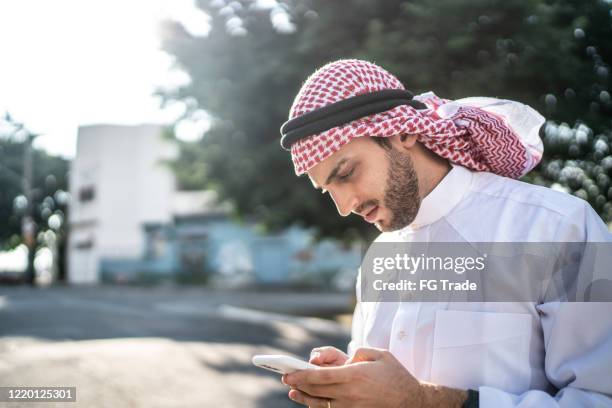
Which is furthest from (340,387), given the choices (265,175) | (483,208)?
(265,175)

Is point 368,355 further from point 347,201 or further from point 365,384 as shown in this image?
point 347,201

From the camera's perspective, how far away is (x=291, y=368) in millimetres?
1585

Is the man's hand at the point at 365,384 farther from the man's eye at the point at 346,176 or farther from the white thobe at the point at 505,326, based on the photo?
the man's eye at the point at 346,176

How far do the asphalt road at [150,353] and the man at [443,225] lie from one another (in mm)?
4136

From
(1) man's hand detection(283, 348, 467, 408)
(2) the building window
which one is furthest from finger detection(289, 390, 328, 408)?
(2) the building window

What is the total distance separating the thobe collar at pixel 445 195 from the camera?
79.0 inches

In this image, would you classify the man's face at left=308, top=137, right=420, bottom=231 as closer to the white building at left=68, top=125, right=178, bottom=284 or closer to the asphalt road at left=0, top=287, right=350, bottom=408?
the asphalt road at left=0, top=287, right=350, bottom=408

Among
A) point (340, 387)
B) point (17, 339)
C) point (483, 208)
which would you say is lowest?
point (17, 339)

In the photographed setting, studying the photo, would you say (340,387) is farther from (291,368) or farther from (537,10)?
(537,10)

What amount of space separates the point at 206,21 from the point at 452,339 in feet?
31.3

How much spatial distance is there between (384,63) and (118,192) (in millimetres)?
33034

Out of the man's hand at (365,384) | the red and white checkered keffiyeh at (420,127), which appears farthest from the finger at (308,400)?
the red and white checkered keffiyeh at (420,127)

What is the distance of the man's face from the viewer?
2.02 meters

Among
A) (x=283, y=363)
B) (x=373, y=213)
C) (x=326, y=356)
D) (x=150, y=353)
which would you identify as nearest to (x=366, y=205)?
(x=373, y=213)
